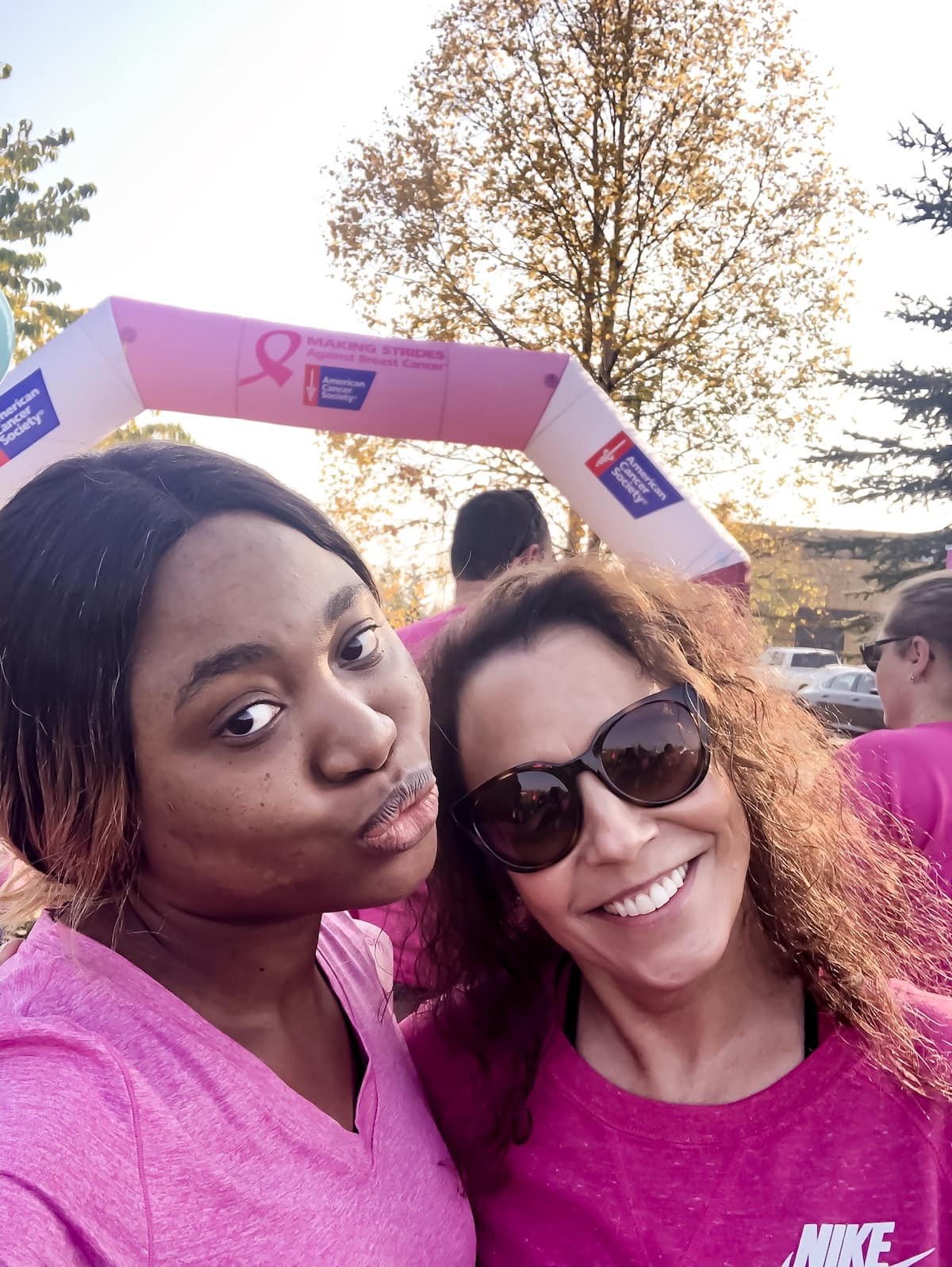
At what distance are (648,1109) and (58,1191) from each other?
0.77 m

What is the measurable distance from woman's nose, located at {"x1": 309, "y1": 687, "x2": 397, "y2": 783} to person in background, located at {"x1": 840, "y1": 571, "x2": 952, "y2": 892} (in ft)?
4.25

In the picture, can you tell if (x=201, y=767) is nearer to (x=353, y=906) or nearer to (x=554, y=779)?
(x=353, y=906)

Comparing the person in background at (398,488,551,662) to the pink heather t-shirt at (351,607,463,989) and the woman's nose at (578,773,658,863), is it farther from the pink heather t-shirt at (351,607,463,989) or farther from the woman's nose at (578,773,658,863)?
the woman's nose at (578,773,658,863)

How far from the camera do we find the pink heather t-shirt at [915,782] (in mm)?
2408

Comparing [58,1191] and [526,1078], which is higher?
[58,1191]

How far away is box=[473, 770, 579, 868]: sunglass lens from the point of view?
1288mm

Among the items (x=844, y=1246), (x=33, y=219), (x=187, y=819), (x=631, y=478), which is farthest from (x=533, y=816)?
(x=33, y=219)

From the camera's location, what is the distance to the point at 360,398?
17.9 ft

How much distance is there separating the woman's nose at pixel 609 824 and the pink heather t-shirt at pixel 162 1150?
445 millimetres

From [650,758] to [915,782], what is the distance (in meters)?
1.56

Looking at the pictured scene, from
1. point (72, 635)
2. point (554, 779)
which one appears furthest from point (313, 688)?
point (554, 779)

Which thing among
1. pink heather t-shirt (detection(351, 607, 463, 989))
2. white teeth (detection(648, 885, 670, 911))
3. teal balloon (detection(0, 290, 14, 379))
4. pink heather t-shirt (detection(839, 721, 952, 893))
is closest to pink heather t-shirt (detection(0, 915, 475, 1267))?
pink heather t-shirt (detection(351, 607, 463, 989))

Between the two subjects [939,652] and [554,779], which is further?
[939,652]

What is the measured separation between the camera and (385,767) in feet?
3.36
